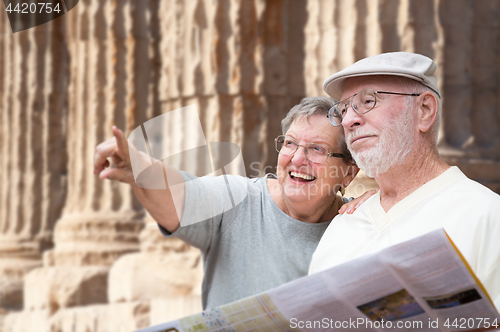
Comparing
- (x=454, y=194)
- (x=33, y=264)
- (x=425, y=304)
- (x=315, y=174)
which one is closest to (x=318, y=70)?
(x=315, y=174)

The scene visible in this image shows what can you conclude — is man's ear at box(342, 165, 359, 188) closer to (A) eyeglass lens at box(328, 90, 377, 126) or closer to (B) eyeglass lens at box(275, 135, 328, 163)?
(B) eyeglass lens at box(275, 135, 328, 163)

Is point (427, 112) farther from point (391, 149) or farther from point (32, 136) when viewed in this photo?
point (32, 136)

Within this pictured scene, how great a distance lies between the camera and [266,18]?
14.0 ft

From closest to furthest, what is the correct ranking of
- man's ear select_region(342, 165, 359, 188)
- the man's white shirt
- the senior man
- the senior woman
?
the man's white shirt < the senior man < the senior woman < man's ear select_region(342, 165, 359, 188)

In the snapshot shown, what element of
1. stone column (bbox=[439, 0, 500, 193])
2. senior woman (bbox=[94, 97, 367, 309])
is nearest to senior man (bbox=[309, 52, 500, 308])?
senior woman (bbox=[94, 97, 367, 309])

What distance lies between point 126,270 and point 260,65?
2.14 m

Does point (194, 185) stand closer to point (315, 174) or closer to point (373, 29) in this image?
point (315, 174)

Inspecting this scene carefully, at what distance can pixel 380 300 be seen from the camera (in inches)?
46.7

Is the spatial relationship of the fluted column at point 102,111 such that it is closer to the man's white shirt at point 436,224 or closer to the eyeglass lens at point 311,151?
the eyeglass lens at point 311,151

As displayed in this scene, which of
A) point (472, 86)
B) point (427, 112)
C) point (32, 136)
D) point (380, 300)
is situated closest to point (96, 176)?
point (32, 136)

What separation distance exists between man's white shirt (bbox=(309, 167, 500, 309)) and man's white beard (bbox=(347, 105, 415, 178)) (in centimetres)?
12

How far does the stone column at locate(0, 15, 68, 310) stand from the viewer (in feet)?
22.2

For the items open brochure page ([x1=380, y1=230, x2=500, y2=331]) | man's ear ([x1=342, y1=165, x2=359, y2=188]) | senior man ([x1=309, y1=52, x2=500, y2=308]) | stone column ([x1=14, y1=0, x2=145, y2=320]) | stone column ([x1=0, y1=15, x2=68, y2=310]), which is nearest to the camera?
open brochure page ([x1=380, y1=230, x2=500, y2=331])

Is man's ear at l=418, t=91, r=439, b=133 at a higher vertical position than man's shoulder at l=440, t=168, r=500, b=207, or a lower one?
higher
